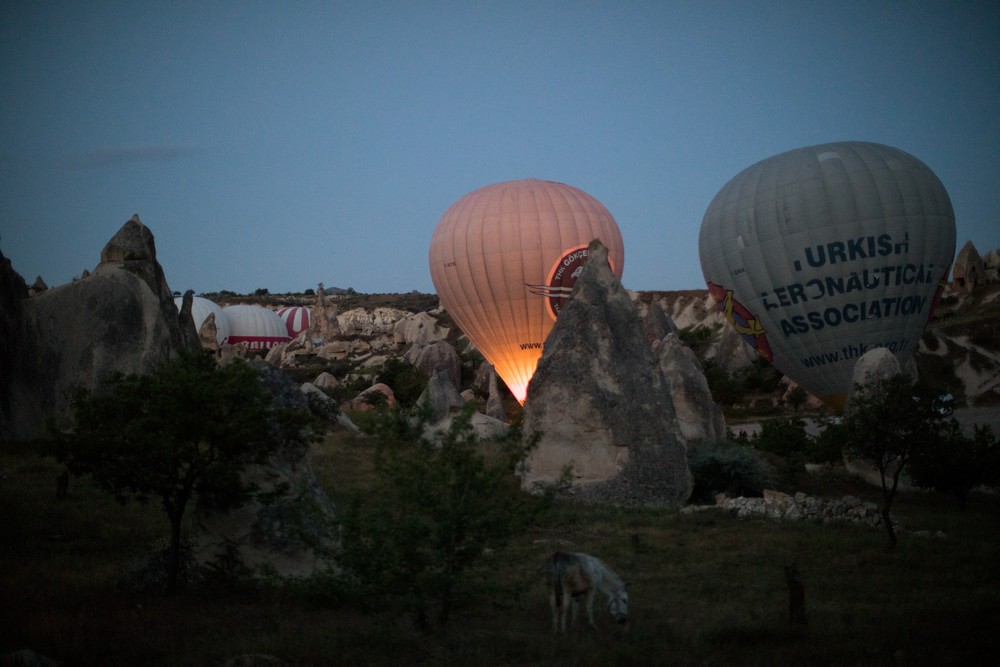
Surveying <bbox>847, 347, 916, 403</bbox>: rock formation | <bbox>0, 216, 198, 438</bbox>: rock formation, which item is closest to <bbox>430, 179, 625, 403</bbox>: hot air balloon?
→ <bbox>847, 347, 916, 403</bbox>: rock formation

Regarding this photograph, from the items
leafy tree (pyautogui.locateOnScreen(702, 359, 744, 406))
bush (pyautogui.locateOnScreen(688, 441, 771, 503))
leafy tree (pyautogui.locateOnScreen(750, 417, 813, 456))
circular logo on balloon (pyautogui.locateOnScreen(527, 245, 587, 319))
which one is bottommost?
bush (pyautogui.locateOnScreen(688, 441, 771, 503))

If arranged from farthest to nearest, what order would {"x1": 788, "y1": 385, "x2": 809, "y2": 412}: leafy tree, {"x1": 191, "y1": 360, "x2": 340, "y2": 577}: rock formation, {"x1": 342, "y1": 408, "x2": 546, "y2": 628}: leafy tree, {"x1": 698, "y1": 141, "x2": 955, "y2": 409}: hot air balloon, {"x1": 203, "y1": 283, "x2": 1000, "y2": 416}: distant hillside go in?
{"x1": 788, "y1": 385, "x2": 809, "y2": 412}: leafy tree < {"x1": 203, "y1": 283, "x2": 1000, "y2": 416}: distant hillside < {"x1": 698, "y1": 141, "x2": 955, "y2": 409}: hot air balloon < {"x1": 191, "y1": 360, "x2": 340, "y2": 577}: rock formation < {"x1": 342, "y1": 408, "x2": 546, "y2": 628}: leafy tree

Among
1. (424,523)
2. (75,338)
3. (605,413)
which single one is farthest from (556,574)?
(75,338)

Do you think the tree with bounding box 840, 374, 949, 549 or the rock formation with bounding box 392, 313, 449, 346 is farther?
the rock formation with bounding box 392, 313, 449, 346

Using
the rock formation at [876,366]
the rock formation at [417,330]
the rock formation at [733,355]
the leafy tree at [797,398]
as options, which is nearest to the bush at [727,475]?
the rock formation at [876,366]

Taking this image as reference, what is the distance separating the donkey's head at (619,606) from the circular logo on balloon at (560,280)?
3049cm

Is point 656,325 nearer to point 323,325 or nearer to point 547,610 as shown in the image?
point 547,610

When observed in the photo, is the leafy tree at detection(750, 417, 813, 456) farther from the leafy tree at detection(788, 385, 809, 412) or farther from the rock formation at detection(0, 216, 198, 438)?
the leafy tree at detection(788, 385, 809, 412)

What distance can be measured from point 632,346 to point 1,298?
49.8ft

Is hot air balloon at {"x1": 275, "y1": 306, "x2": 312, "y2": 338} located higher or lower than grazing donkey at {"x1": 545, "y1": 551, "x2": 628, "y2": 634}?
higher

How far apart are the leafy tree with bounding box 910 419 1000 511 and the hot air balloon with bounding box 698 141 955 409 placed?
12.2 m

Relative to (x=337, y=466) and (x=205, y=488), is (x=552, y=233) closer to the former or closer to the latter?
(x=337, y=466)

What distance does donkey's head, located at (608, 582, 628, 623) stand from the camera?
9195mm

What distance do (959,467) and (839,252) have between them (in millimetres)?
14182
